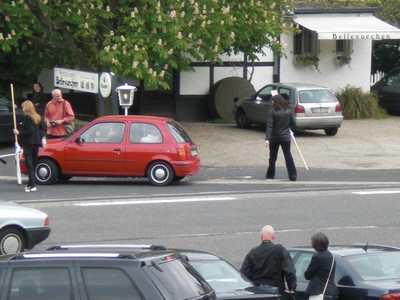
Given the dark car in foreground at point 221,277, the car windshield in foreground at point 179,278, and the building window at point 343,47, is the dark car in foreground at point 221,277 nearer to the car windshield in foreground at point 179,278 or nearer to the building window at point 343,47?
the car windshield in foreground at point 179,278

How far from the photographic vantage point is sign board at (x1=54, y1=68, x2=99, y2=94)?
22.5 m

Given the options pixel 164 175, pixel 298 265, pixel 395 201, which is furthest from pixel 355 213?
pixel 298 265

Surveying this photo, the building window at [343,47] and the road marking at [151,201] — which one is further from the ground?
the building window at [343,47]

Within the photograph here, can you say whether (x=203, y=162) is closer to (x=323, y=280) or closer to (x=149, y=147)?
(x=149, y=147)

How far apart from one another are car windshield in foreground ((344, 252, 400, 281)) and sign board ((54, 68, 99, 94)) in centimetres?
1274

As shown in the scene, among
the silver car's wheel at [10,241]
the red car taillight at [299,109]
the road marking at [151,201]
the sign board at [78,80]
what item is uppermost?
the sign board at [78,80]

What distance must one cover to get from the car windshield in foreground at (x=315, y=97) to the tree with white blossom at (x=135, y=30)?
2355 mm

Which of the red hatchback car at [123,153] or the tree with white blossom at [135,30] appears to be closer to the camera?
the red hatchback car at [123,153]

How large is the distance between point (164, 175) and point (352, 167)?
19.1ft

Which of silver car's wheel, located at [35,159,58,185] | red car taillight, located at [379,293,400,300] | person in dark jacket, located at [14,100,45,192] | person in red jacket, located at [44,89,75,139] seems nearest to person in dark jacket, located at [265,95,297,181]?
person in red jacket, located at [44,89,75,139]

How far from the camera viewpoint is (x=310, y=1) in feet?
117

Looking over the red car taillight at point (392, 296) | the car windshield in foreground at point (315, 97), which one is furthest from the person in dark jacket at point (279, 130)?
the red car taillight at point (392, 296)

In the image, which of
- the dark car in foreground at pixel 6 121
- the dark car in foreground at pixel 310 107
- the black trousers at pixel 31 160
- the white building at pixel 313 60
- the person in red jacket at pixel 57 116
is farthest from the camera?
the white building at pixel 313 60

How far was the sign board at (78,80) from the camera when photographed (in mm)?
22500
